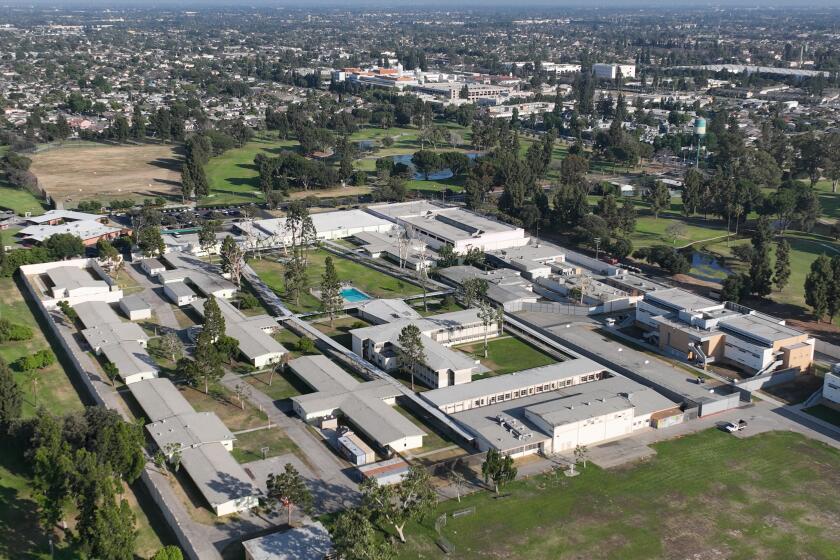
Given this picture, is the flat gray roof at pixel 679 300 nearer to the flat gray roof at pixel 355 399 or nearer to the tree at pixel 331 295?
the flat gray roof at pixel 355 399

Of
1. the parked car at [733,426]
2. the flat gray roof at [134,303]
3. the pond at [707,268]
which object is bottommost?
the pond at [707,268]

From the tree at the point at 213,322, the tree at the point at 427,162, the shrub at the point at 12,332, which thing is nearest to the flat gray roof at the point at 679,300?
the tree at the point at 213,322

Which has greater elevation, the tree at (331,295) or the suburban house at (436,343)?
the tree at (331,295)

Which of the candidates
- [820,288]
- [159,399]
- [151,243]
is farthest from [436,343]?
[151,243]

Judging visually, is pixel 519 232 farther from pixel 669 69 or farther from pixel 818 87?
pixel 669 69

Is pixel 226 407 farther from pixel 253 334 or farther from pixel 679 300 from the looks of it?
pixel 679 300

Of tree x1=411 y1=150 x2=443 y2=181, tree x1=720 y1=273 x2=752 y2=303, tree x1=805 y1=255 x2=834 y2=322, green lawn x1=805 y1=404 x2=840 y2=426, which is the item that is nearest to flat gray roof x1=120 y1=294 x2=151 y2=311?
tree x1=720 y1=273 x2=752 y2=303
